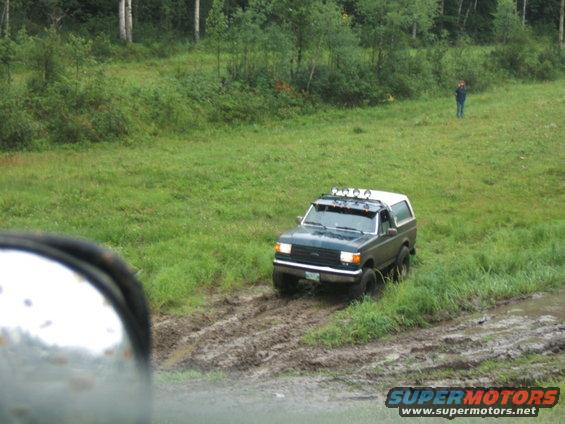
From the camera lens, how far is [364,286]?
12.4 m

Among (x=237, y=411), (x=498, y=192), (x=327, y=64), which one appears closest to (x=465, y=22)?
(x=327, y=64)

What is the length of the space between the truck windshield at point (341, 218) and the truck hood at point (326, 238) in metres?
0.20

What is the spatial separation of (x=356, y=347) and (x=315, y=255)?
9.11 ft

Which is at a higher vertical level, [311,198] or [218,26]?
[218,26]

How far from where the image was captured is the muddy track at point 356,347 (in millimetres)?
8945

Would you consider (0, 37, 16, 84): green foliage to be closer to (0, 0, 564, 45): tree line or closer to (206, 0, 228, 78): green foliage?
(0, 0, 564, 45): tree line

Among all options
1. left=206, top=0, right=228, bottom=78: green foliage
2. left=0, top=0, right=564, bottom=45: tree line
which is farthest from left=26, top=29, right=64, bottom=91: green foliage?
left=206, top=0, right=228, bottom=78: green foliage

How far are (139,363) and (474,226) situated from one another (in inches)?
643

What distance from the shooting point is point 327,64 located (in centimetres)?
3712

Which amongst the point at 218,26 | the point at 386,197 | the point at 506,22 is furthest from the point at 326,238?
the point at 506,22

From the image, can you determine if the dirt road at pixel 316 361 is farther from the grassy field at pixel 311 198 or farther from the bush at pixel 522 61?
the bush at pixel 522 61

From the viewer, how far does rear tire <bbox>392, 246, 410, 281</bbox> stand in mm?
14195

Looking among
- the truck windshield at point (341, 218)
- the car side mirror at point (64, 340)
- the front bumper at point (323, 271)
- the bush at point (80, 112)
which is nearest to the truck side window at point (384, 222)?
the truck windshield at point (341, 218)

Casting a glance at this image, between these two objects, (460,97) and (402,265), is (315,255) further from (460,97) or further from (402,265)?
(460,97)
